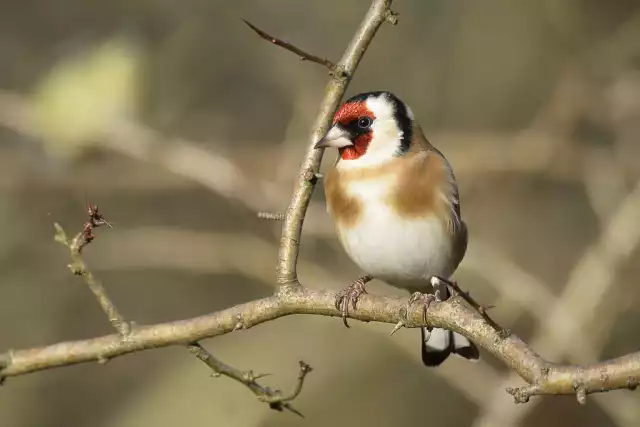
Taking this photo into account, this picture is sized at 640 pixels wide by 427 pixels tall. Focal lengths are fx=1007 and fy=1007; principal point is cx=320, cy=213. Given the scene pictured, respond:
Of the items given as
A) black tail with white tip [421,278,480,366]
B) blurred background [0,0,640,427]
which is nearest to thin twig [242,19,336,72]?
black tail with white tip [421,278,480,366]

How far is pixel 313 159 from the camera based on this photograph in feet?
9.05

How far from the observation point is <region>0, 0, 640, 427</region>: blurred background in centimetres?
479

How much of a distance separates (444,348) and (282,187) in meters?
1.97

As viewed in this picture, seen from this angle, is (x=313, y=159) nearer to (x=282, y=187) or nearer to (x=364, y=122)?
(x=364, y=122)

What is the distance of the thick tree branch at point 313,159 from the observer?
2701mm

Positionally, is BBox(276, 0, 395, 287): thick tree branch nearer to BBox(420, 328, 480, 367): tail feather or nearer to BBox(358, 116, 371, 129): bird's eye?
BBox(358, 116, 371, 129): bird's eye

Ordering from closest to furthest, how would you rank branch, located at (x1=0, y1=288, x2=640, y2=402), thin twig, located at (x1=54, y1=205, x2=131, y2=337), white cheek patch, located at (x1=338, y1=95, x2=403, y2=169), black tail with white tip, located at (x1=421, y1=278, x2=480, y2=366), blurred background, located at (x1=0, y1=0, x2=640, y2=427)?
thin twig, located at (x1=54, y1=205, x2=131, y2=337), branch, located at (x1=0, y1=288, x2=640, y2=402), white cheek patch, located at (x1=338, y1=95, x2=403, y2=169), black tail with white tip, located at (x1=421, y1=278, x2=480, y2=366), blurred background, located at (x1=0, y1=0, x2=640, y2=427)

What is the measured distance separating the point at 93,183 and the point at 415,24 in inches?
91.1

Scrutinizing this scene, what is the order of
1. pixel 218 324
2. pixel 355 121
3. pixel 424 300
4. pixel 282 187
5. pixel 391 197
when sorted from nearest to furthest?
pixel 424 300 → pixel 218 324 → pixel 391 197 → pixel 355 121 → pixel 282 187

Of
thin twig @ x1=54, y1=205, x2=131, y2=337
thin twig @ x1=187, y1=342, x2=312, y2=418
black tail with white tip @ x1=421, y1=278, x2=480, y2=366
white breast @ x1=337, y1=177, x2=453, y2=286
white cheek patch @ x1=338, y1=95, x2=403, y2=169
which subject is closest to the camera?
thin twig @ x1=54, y1=205, x2=131, y2=337

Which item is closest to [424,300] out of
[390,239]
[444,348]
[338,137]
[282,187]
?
[390,239]

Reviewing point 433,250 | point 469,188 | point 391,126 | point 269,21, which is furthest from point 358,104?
point 269,21

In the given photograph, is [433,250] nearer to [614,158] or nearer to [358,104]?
[358,104]

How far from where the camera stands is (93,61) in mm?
4707
